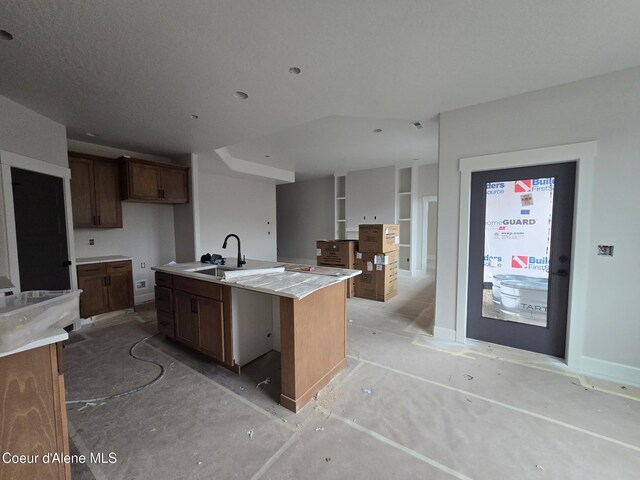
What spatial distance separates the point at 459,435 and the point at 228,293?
2000 millimetres

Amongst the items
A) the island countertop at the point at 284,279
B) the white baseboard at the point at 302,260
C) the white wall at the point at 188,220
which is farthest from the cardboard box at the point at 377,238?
the white baseboard at the point at 302,260

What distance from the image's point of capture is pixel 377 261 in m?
4.55

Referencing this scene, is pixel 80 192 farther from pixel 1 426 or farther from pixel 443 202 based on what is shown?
pixel 443 202

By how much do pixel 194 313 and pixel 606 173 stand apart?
13.3 feet

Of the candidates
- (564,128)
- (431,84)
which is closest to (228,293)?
(431,84)

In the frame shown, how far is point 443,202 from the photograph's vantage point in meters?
3.01

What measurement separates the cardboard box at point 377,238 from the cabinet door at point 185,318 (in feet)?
10.0

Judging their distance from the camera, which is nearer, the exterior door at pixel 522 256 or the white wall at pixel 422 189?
the exterior door at pixel 522 256

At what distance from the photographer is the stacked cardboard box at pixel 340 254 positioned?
4.84 m

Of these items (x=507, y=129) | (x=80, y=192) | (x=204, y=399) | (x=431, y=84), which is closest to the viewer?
(x=204, y=399)

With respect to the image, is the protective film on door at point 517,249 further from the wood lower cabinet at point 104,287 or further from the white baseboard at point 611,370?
the wood lower cabinet at point 104,287

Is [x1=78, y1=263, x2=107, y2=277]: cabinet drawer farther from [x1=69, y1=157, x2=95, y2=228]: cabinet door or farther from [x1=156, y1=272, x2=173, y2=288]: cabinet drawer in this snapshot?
[x1=156, y1=272, x2=173, y2=288]: cabinet drawer

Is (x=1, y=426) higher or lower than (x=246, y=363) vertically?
higher

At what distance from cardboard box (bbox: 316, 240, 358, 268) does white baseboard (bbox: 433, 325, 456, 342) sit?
202 centimetres
